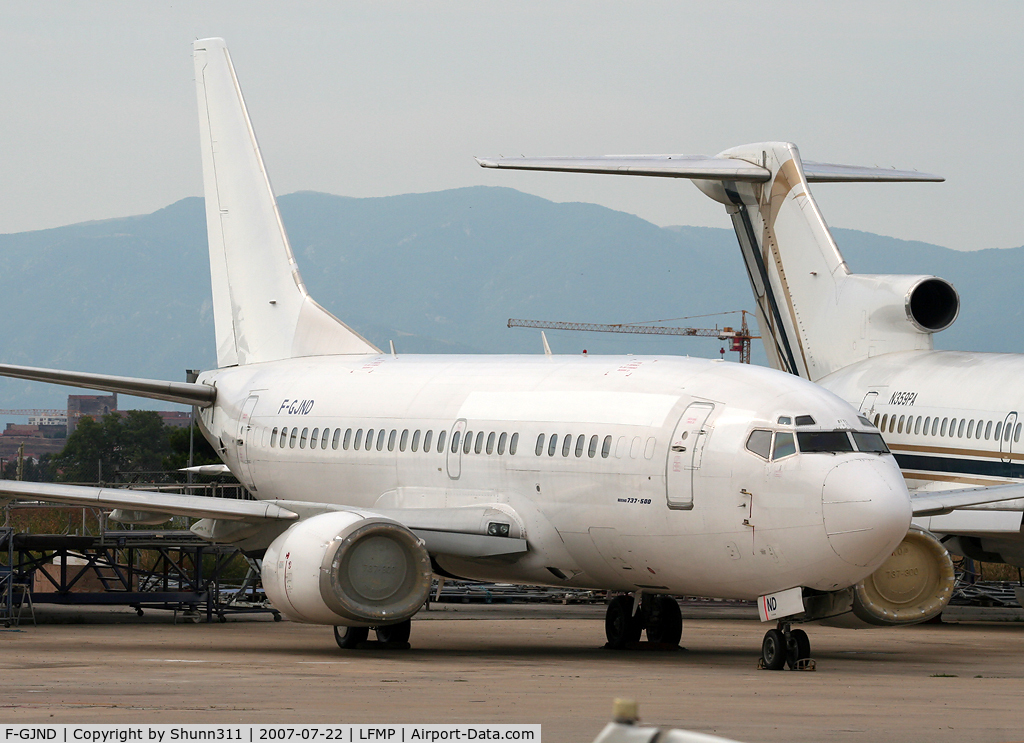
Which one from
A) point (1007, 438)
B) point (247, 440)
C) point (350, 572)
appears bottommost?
point (350, 572)

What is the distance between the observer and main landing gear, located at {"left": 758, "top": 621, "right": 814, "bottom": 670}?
1700 cm

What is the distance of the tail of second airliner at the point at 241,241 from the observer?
2798 cm

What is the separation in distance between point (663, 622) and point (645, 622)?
0.78ft

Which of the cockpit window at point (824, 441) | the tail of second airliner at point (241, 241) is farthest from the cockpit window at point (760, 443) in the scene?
the tail of second airliner at point (241, 241)

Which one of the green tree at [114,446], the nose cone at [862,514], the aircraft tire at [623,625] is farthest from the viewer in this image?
the green tree at [114,446]

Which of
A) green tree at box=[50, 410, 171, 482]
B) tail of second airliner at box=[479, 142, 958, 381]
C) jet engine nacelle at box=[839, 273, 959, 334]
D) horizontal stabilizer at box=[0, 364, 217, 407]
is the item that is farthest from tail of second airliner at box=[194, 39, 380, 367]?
green tree at box=[50, 410, 171, 482]

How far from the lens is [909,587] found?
787 inches

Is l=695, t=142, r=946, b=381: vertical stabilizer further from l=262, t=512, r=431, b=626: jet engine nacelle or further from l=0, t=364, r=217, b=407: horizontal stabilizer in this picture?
l=262, t=512, r=431, b=626: jet engine nacelle

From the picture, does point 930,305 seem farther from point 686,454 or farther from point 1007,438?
point 686,454

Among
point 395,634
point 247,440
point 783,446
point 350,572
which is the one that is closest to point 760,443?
point 783,446

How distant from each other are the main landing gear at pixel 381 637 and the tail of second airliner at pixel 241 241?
7998 millimetres

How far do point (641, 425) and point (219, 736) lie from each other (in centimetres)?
923

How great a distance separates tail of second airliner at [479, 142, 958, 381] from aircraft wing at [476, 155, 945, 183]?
0.09 ft

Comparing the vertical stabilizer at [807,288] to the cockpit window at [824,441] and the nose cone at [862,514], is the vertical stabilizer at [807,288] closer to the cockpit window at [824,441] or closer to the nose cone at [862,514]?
the cockpit window at [824,441]
